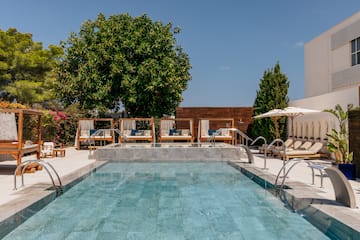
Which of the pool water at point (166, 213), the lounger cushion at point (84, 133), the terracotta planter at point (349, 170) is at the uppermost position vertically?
the lounger cushion at point (84, 133)

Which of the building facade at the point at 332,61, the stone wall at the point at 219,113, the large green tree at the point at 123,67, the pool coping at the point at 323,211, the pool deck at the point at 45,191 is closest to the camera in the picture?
the pool coping at the point at 323,211

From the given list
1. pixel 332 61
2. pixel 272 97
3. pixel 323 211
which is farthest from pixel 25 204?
pixel 332 61

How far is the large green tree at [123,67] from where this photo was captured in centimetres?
1944

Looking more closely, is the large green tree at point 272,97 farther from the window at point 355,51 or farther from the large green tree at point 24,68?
the large green tree at point 24,68

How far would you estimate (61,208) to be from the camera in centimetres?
552

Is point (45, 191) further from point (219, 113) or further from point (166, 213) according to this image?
point (219, 113)

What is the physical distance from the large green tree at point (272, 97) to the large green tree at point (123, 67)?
18.2 feet

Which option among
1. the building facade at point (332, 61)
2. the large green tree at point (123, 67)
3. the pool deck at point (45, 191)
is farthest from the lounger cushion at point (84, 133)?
the building facade at point (332, 61)

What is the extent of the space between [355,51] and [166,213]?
16.2 m

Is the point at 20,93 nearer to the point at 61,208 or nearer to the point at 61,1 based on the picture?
the point at 61,1

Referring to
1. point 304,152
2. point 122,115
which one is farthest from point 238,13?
point 304,152

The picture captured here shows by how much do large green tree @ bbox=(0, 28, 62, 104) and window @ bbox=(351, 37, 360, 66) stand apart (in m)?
22.2

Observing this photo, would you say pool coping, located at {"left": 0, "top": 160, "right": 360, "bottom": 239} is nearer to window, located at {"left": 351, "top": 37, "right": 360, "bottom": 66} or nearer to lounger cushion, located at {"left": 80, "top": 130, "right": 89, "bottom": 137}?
lounger cushion, located at {"left": 80, "top": 130, "right": 89, "bottom": 137}

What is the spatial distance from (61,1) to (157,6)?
6727 mm
